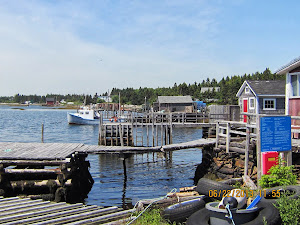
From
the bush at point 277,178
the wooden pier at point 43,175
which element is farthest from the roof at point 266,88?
the bush at point 277,178

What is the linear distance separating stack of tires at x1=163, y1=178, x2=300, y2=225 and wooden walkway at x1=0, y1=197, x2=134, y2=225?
1416mm

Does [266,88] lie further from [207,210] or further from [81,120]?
[81,120]

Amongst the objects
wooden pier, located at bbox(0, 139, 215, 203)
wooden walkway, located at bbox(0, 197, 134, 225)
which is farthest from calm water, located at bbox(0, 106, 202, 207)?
wooden walkway, located at bbox(0, 197, 134, 225)

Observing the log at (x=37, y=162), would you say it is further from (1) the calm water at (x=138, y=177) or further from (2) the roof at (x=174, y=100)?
(2) the roof at (x=174, y=100)

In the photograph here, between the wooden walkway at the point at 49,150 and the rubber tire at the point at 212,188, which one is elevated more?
the rubber tire at the point at 212,188

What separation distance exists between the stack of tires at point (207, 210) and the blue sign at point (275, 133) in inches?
85.9

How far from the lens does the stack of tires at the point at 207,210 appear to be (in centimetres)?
659

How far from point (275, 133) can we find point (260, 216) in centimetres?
450

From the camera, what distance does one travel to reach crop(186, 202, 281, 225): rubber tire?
21.3 feet

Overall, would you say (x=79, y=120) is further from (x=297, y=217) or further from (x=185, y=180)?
(x=297, y=217)

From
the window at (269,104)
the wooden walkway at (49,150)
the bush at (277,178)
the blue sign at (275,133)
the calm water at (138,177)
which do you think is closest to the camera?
the bush at (277,178)

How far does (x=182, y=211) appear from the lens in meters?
7.70

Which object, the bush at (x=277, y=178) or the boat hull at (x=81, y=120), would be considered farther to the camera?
the boat hull at (x=81, y=120)

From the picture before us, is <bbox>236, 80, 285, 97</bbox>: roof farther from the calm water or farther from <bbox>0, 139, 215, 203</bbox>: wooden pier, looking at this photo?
<bbox>0, 139, 215, 203</bbox>: wooden pier
